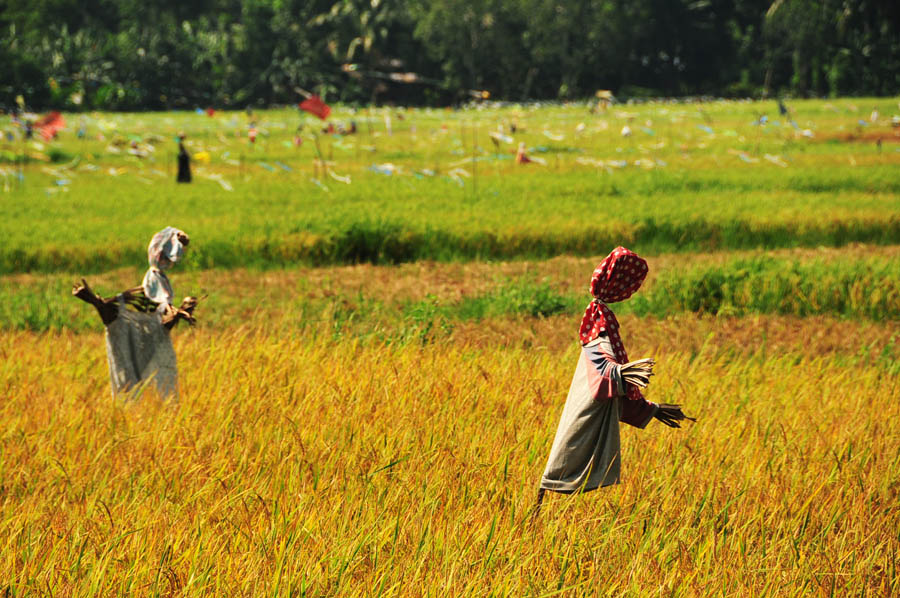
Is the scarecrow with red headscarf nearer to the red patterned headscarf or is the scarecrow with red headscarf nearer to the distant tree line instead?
the red patterned headscarf

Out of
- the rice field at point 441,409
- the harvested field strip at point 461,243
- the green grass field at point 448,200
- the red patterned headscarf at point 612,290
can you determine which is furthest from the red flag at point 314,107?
the red patterned headscarf at point 612,290

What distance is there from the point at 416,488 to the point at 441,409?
3.49ft

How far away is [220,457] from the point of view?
394 cm

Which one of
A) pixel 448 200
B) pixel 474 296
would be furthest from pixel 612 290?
pixel 448 200

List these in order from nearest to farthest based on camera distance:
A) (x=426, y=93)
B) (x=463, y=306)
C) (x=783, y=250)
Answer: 1. (x=463, y=306)
2. (x=783, y=250)
3. (x=426, y=93)

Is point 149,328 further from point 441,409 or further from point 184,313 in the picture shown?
point 441,409

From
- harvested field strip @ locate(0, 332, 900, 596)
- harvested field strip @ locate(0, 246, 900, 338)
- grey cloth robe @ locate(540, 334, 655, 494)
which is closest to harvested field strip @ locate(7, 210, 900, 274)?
harvested field strip @ locate(0, 246, 900, 338)

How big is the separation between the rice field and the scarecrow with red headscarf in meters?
0.19

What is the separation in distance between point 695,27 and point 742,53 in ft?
12.8

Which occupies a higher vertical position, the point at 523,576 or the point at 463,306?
the point at 523,576

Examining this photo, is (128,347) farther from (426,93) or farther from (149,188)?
(426,93)

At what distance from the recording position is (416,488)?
11.8 ft

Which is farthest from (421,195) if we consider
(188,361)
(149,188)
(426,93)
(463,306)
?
(426,93)

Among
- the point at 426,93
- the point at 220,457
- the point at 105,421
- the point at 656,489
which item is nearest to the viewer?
the point at 656,489
